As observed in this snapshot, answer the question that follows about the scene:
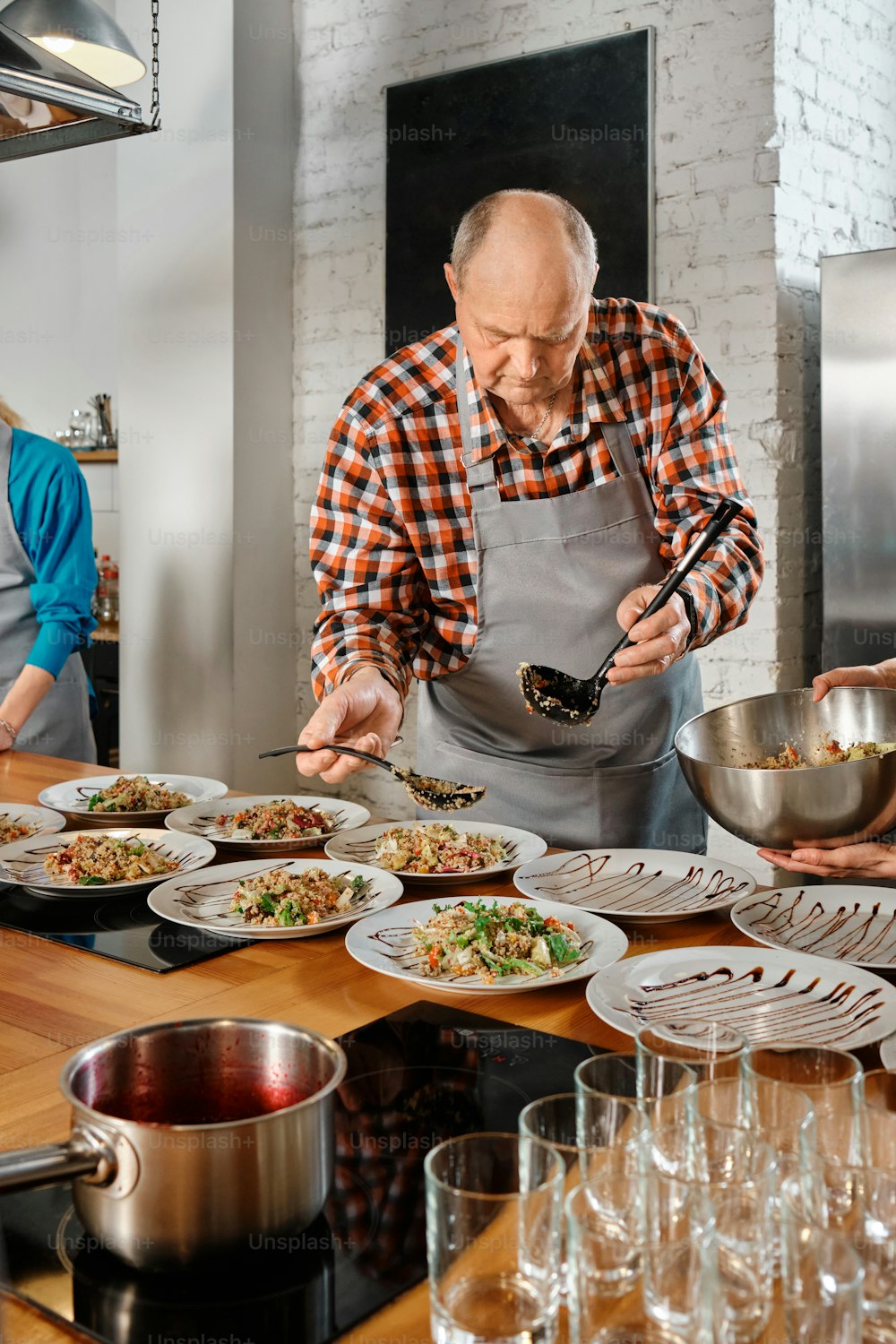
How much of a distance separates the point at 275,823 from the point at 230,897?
0.93 feet

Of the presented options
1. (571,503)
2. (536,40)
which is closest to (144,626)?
(536,40)

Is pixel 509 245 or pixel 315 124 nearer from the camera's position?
pixel 509 245

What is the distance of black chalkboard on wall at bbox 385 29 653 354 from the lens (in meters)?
3.60

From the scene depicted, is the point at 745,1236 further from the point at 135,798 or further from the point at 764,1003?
the point at 135,798

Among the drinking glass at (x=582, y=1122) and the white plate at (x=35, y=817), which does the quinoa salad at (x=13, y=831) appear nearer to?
the white plate at (x=35, y=817)

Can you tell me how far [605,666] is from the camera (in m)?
1.94

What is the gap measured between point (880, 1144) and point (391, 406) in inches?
67.4

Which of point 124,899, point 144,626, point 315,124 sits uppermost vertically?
point 315,124

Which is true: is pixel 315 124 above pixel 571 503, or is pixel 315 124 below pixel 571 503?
above

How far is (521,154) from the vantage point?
3.87m

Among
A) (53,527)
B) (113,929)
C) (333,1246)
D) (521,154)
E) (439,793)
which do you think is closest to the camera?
(333,1246)

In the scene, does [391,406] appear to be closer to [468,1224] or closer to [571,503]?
[571,503]

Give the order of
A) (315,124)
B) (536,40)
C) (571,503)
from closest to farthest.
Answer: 1. (571,503)
2. (536,40)
3. (315,124)

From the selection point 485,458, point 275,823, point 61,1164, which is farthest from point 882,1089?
point 485,458
